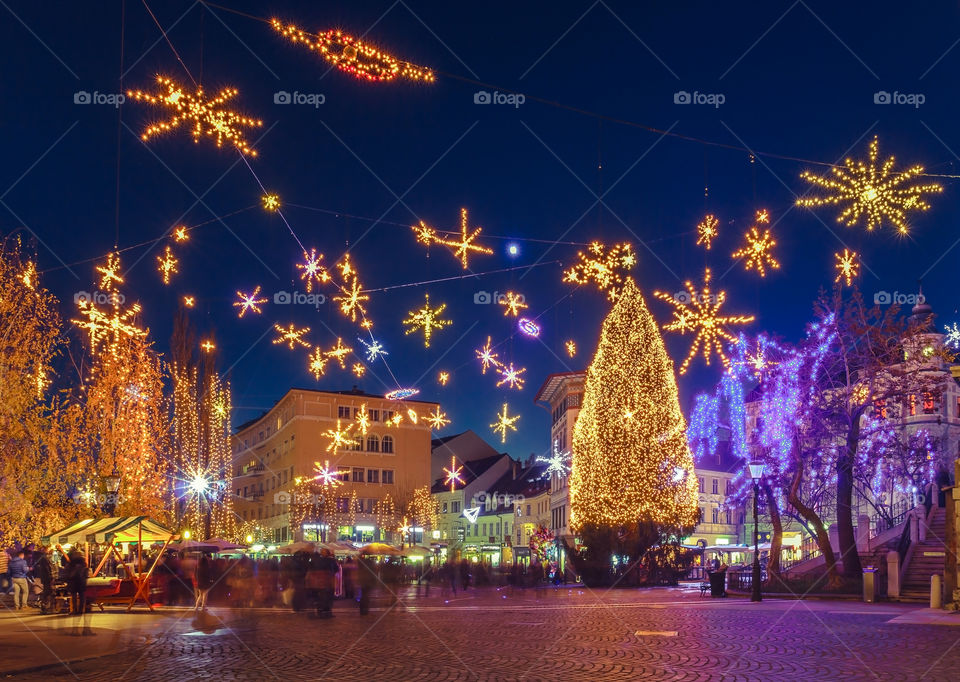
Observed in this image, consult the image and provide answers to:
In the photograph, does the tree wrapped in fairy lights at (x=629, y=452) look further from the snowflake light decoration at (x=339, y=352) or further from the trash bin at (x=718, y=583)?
the snowflake light decoration at (x=339, y=352)

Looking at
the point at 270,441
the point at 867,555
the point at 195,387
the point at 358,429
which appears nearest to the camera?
the point at 867,555

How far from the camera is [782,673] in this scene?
11.7 m

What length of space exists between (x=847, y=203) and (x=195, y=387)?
141 ft

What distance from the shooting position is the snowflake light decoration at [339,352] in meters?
25.2

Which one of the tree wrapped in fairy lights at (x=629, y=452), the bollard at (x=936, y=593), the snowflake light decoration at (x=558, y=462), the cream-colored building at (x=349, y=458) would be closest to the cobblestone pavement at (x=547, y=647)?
the bollard at (x=936, y=593)

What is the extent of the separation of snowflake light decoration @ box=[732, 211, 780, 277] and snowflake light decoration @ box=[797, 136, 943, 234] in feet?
11.1

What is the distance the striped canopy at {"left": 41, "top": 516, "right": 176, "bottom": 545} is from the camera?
23.8m

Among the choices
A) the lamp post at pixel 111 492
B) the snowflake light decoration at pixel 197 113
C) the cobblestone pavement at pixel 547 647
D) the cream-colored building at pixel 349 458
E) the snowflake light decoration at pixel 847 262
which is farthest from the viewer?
the cream-colored building at pixel 349 458

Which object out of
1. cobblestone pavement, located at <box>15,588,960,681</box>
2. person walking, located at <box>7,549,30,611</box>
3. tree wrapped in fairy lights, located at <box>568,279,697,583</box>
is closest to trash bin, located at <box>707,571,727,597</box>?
tree wrapped in fairy lights, located at <box>568,279,697,583</box>

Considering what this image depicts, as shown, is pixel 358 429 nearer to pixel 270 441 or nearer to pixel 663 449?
pixel 270 441

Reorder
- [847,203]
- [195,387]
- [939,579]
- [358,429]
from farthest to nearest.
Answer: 1. [358,429]
2. [195,387]
3. [939,579]
4. [847,203]

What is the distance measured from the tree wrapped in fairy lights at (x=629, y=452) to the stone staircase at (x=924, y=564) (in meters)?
9.62

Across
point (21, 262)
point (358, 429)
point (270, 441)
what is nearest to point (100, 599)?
point (21, 262)

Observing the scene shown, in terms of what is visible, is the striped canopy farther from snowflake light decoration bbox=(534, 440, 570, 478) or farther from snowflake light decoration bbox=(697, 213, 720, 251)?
snowflake light decoration bbox=(534, 440, 570, 478)
